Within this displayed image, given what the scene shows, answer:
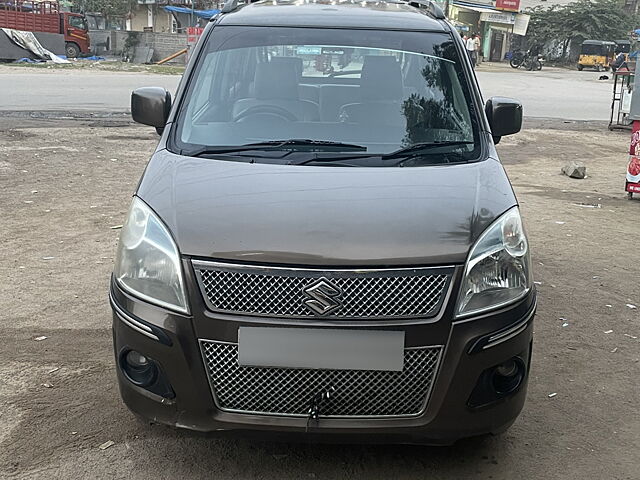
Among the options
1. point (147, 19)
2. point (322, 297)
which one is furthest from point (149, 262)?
point (147, 19)

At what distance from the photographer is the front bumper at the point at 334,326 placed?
295 centimetres

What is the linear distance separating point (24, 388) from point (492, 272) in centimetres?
245

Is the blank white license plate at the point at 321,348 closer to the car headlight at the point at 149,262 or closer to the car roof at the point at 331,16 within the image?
the car headlight at the point at 149,262

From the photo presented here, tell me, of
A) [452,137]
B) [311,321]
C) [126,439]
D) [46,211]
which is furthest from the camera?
[46,211]

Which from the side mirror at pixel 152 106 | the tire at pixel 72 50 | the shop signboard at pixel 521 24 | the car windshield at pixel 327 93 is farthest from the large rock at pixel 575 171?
the shop signboard at pixel 521 24

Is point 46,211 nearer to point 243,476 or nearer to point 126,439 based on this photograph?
point 126,439

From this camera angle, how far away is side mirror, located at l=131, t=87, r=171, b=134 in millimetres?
4383

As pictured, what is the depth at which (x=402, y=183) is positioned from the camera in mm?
3449

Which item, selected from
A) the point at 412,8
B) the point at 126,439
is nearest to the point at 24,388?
the point at 126,439

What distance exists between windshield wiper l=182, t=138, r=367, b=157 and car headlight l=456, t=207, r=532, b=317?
2.93ft

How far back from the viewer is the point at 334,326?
9.57 feet

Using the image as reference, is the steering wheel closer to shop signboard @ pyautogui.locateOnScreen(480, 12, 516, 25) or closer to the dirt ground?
the dirt ground

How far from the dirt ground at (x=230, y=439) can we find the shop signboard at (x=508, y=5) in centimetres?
5224

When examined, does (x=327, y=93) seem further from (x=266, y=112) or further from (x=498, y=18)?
(x=498, y=18)
